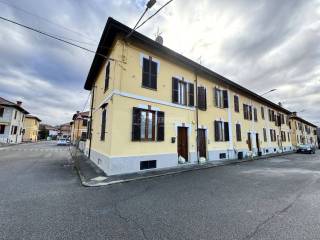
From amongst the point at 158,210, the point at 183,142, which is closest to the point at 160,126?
the point at 183,142

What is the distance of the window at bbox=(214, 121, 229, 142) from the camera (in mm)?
13280

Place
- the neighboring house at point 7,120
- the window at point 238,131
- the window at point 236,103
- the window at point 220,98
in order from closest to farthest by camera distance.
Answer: the window at point 220,98 < the window at point 238,131 < the window at point 236,103 < the neighboring house at point 7,120

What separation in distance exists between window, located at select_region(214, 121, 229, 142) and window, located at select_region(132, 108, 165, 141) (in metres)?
5.77

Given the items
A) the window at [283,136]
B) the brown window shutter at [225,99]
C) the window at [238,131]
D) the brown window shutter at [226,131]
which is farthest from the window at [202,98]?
the window at [283,136]

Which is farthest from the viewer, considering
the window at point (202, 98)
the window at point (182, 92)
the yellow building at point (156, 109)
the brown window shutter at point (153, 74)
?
the window at point (202, 98)

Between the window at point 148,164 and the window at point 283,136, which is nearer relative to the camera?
the window at point 148,164

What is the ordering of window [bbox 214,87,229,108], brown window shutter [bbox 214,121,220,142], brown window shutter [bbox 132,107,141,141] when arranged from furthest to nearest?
window [bbox 214,87,229,108] → brown window shutter [bbox 214,121,220,142] → brown window shutter [bbox 132,107,141,141]

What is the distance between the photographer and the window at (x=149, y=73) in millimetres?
9205

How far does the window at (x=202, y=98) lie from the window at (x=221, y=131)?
196 cm

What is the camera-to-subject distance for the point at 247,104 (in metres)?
18.0

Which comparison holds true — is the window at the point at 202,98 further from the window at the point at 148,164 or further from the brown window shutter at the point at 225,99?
the window at the point at 148,164

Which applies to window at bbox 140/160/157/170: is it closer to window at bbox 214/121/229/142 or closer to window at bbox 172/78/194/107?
window at bbox 172/78/194/107

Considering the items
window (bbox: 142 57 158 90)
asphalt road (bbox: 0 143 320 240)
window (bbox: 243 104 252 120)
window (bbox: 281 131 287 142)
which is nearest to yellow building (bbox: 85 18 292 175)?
window (bbox: 142 57 158 90)

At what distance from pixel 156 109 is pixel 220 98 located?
24.7 ft
